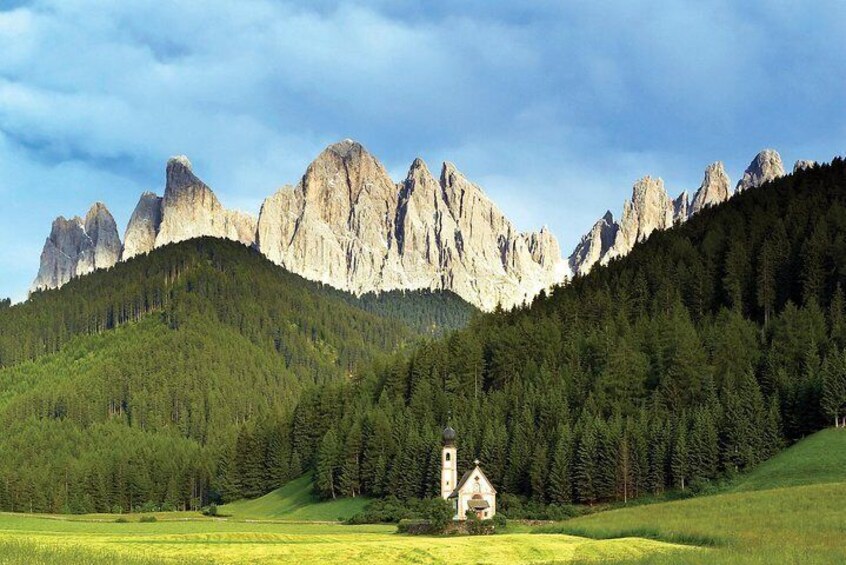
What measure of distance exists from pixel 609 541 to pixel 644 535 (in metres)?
5.37

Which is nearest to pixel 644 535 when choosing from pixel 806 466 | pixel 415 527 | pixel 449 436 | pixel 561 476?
pixel 415 527

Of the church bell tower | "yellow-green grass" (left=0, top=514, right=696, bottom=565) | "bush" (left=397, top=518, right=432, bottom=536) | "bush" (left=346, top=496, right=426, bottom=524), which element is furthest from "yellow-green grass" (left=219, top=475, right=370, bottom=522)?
"yellow-green grass" (left=0, top=514, right=696, bottom=565)

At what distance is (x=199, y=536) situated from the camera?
220ft

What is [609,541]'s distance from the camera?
5644 centimetres

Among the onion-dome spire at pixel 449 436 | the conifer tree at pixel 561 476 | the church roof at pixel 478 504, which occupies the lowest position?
the church roof at pixel 478 504

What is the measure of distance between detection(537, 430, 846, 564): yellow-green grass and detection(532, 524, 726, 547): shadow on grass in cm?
7

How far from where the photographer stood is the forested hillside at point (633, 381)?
318 feet

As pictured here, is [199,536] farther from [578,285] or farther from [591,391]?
[578,285]

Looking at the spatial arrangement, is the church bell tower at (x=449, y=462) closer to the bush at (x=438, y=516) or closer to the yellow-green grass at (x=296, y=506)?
the yellow-green grass at (x=296, y=506)

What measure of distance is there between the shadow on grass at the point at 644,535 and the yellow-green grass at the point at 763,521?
67mm

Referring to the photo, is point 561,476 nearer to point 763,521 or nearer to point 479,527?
point 479,527

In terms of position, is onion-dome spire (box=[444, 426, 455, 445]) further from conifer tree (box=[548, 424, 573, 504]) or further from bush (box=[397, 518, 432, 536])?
bush (box=[397, 518, 432, 536])

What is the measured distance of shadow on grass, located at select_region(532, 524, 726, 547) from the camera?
54119 mm

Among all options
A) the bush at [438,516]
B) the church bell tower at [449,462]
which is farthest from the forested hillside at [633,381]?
the bush at [438,516]
